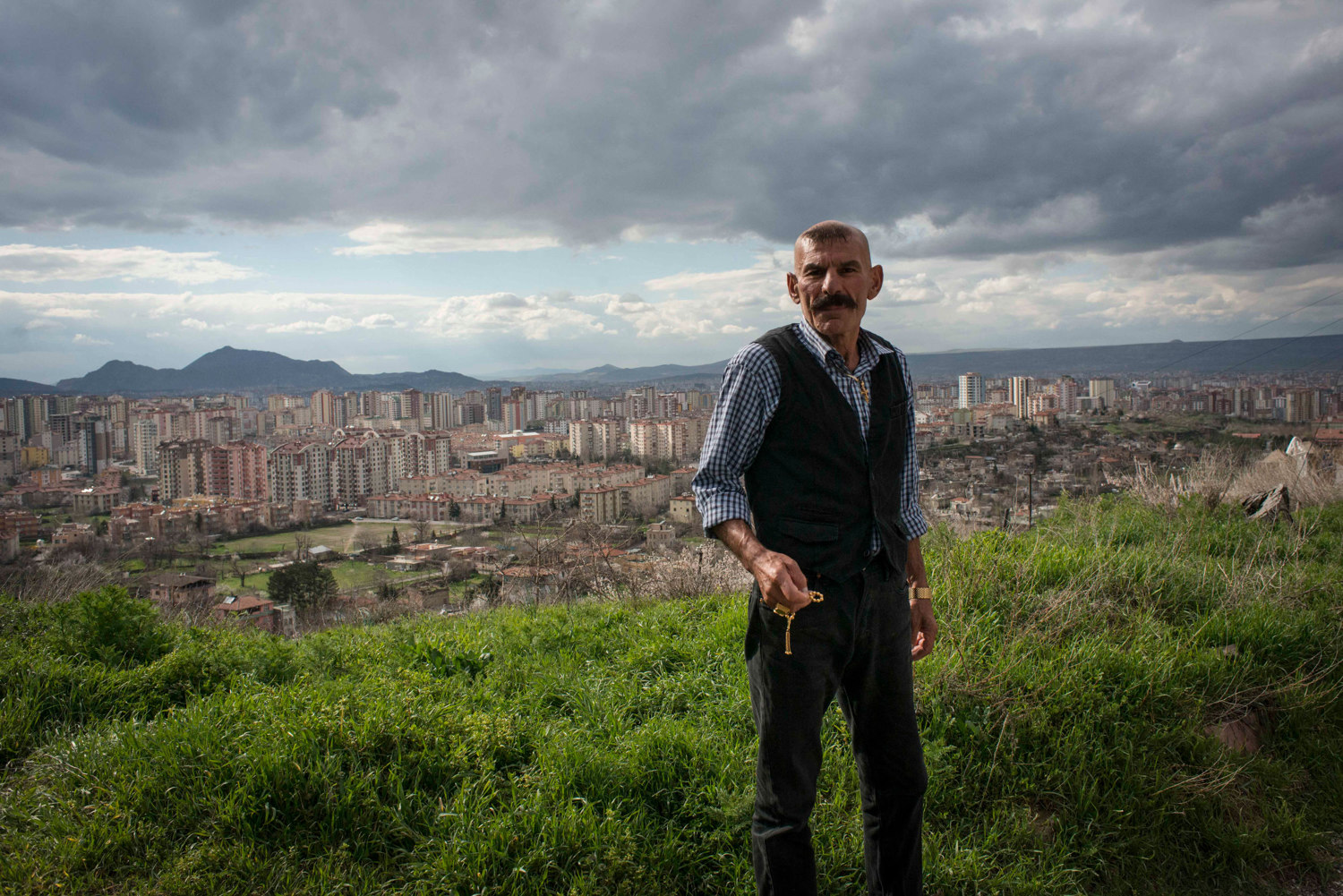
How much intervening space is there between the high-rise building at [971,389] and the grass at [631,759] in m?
18.5

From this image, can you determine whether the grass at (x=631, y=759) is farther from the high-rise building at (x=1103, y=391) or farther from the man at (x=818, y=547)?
the high-rise building at (x=1103, y=391)

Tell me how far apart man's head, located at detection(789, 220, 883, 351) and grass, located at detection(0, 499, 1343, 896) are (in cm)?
170

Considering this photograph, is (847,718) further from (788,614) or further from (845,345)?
(845,345)

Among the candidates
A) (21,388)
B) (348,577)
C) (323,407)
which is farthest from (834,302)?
(323,407)

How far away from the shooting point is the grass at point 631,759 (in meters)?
2.27

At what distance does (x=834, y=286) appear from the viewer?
183 centimetres

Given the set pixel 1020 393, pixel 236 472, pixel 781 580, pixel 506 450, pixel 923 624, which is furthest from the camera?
pixel 506 450

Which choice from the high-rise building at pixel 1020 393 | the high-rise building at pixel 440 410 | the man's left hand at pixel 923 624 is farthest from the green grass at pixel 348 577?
the high-rise building at pixel 440 410

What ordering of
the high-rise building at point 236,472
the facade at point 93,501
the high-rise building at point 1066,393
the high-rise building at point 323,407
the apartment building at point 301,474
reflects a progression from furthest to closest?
the high-rise building at point 323,407, the high-rise building at point 236,472, the apartment building at point 301,474, the facade at point 93,501, the high-rise building at point 1066,393

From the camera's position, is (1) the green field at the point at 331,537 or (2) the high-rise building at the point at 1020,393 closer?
(2) the high-rise building at the point at 1020,393

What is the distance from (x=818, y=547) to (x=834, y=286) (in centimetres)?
68

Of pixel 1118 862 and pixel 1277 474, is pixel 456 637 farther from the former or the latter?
pixel 1277 474

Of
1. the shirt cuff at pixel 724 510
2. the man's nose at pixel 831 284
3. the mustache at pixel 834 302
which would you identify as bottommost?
the shirt cuff at pixel 724 510

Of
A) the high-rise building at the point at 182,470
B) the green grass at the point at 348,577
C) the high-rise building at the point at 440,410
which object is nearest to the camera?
the green grass at the point at 348,577
